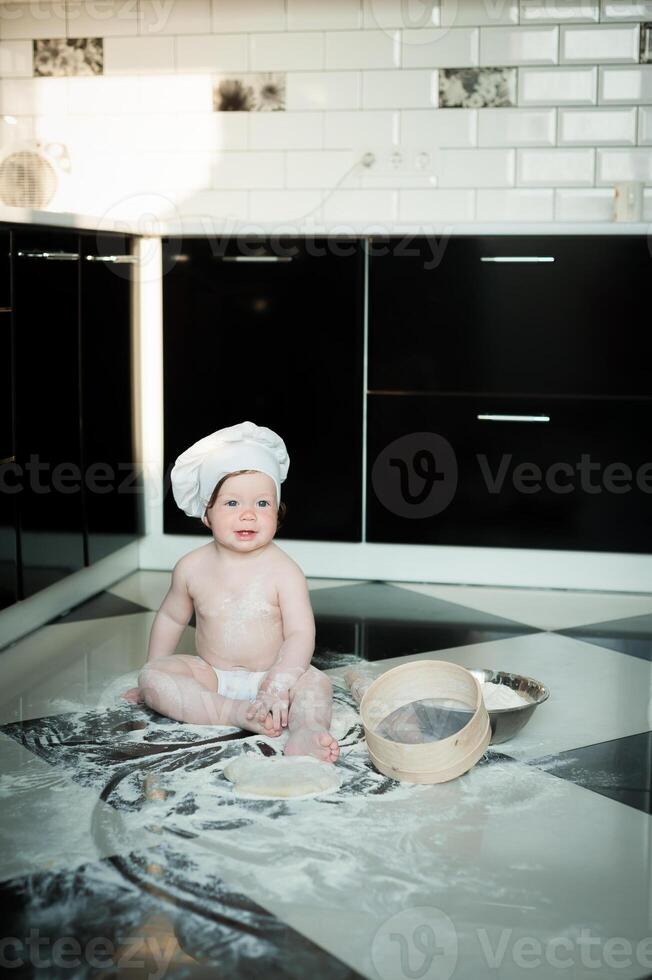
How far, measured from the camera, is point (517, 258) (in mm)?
2709

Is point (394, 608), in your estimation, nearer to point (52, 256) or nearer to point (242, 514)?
point (242, 514)

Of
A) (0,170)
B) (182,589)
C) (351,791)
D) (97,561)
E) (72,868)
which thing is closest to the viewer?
(72,868)

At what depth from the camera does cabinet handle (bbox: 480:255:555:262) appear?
2.70 m

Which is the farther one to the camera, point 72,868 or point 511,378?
point 511,378

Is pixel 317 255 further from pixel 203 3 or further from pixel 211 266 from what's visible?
pixel 203 3


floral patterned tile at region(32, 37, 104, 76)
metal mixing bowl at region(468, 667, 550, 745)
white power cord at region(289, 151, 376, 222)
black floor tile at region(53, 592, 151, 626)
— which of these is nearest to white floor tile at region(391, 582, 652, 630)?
metal mixing bowl at region(468, 667, 550, 745)

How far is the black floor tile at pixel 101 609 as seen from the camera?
2.52 m

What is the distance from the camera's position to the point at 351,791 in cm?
152

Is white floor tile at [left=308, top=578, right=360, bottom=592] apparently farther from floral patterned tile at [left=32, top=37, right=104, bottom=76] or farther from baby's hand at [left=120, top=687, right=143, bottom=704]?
floral patterned tile at [left=32, top=37, right=104, bottom=76]

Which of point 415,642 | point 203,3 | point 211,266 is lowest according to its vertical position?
point 415,642

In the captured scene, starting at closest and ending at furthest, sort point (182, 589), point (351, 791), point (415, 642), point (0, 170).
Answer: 1. point (351, 791)
2. point (182, 589)
3. point (415, 642)
4. point (0, 170)

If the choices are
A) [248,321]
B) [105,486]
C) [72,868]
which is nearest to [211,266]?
[248,321]

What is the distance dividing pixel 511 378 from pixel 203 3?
158cm

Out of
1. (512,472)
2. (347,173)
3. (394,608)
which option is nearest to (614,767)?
(394,608)
